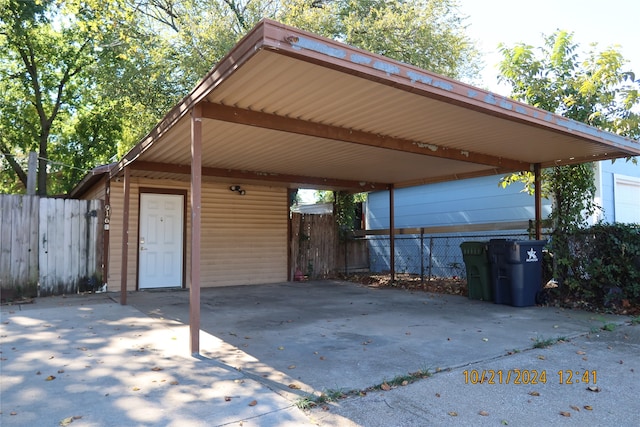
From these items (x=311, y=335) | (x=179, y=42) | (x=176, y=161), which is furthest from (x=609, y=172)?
(x=179, y=42)

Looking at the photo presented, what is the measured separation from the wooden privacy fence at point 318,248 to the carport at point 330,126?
294 centimetres

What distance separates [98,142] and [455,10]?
15.8 metres

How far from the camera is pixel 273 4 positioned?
593 inches

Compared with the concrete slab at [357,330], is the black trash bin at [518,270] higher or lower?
higher

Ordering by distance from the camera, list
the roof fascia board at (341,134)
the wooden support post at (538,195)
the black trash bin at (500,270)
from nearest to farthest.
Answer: the roof fascia board at (341,134) → the black trash bin at (500,270) → the wooden support post at (538,195)

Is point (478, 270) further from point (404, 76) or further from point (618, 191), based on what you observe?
point (618, 191)

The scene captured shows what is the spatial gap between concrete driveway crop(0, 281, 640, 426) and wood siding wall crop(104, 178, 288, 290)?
269 cm

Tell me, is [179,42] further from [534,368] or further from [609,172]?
[534,368]

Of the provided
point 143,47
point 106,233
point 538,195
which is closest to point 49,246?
point 106,233

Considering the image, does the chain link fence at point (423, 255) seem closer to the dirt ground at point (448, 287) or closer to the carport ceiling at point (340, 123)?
the dirt ground at point (448, 287)

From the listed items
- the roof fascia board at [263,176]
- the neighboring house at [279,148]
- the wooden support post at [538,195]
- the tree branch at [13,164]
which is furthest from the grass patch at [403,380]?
the tree branch at [13,164]

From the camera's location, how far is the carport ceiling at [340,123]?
373 centimetres

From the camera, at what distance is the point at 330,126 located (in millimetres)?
5793

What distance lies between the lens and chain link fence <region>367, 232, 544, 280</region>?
11881 mm
